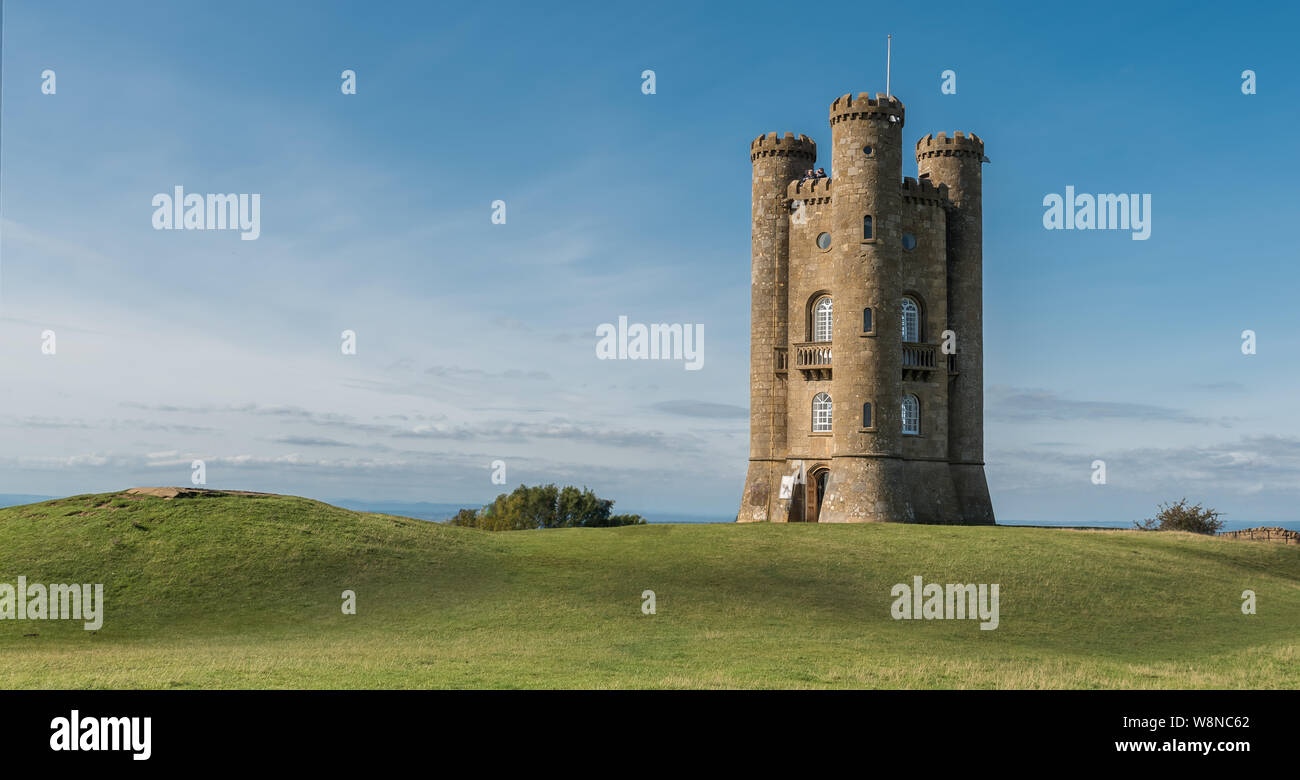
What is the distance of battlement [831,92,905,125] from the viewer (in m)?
54.2

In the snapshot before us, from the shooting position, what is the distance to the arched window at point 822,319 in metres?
57.1

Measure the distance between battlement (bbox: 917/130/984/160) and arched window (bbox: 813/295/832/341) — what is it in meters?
12.2

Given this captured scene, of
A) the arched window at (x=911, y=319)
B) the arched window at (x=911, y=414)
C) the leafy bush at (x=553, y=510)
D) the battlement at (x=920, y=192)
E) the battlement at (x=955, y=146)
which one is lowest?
the leafy bush at (x=553, y=510)

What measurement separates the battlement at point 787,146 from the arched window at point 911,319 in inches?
403

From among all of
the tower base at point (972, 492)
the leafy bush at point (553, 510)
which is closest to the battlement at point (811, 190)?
the tower base at point (972, 492)

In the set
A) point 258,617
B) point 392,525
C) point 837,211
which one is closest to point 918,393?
point 837,211

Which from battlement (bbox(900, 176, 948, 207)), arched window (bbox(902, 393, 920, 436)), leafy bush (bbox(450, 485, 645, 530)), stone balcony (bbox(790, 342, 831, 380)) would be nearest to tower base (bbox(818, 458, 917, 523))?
arched window (bbox(902, 393, 920, 436))

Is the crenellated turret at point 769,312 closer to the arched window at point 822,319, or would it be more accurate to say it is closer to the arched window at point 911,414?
Answer: the arched window at point 822,319

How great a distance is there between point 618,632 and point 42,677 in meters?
13.7

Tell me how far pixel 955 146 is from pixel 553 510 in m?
39.6

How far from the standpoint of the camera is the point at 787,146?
60219mm

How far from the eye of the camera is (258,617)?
104 feet
